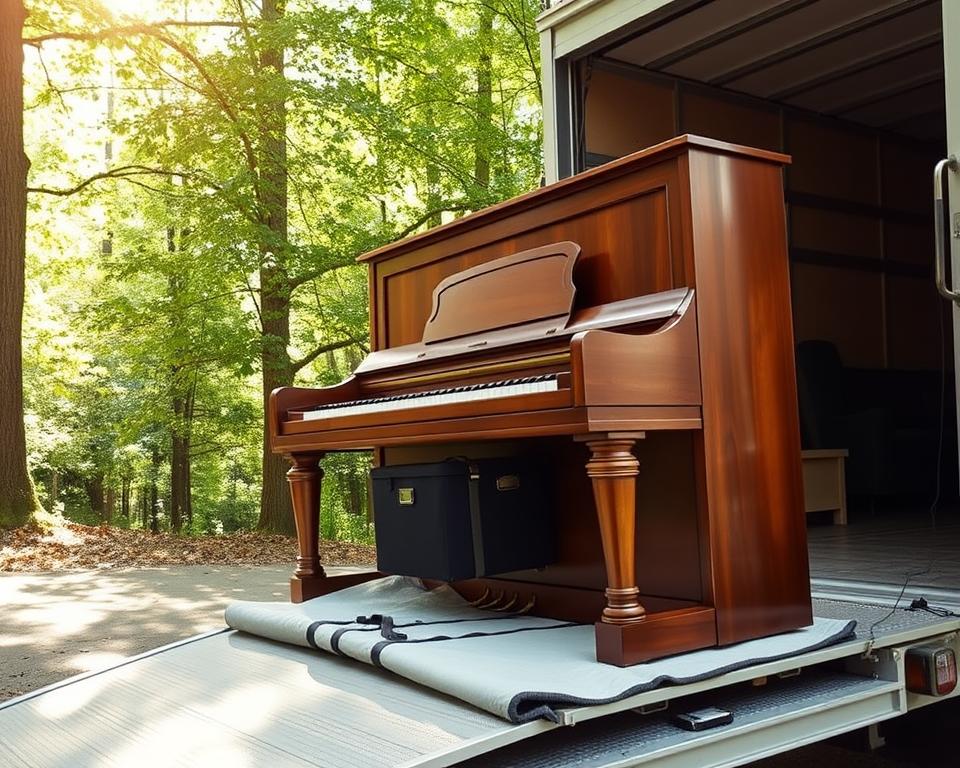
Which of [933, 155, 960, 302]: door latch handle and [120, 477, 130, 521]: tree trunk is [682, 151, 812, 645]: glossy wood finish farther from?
[120, 477, 130, 521]: tree trunk

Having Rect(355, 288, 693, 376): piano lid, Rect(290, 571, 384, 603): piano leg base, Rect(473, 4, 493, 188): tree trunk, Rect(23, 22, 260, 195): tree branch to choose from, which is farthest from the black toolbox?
Rect(473, 4, 493, 188): tree trunk

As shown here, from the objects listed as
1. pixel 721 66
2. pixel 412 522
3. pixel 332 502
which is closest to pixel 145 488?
pixel 332 502

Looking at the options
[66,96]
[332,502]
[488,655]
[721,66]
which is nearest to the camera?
[488,655]

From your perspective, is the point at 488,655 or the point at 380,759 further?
the point at 488,655

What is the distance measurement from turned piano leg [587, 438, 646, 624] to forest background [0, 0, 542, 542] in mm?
8441

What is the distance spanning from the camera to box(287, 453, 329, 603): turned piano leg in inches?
142

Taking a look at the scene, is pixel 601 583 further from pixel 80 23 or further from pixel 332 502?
pixel 332 502

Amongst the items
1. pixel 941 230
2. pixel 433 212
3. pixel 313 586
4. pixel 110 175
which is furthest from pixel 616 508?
pixel 110 175

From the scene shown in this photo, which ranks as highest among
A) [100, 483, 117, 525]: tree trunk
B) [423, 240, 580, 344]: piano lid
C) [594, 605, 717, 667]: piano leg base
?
[423, 240, 580, 344]: piano lid

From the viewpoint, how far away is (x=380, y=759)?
193 cm

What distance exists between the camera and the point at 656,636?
2.38m

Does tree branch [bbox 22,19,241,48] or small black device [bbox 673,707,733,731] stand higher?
tree branch [bbox 22,19,241,48]

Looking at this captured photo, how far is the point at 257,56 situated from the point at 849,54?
668cm

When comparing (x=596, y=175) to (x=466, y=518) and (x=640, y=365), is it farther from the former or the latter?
(x=466, y=518)
